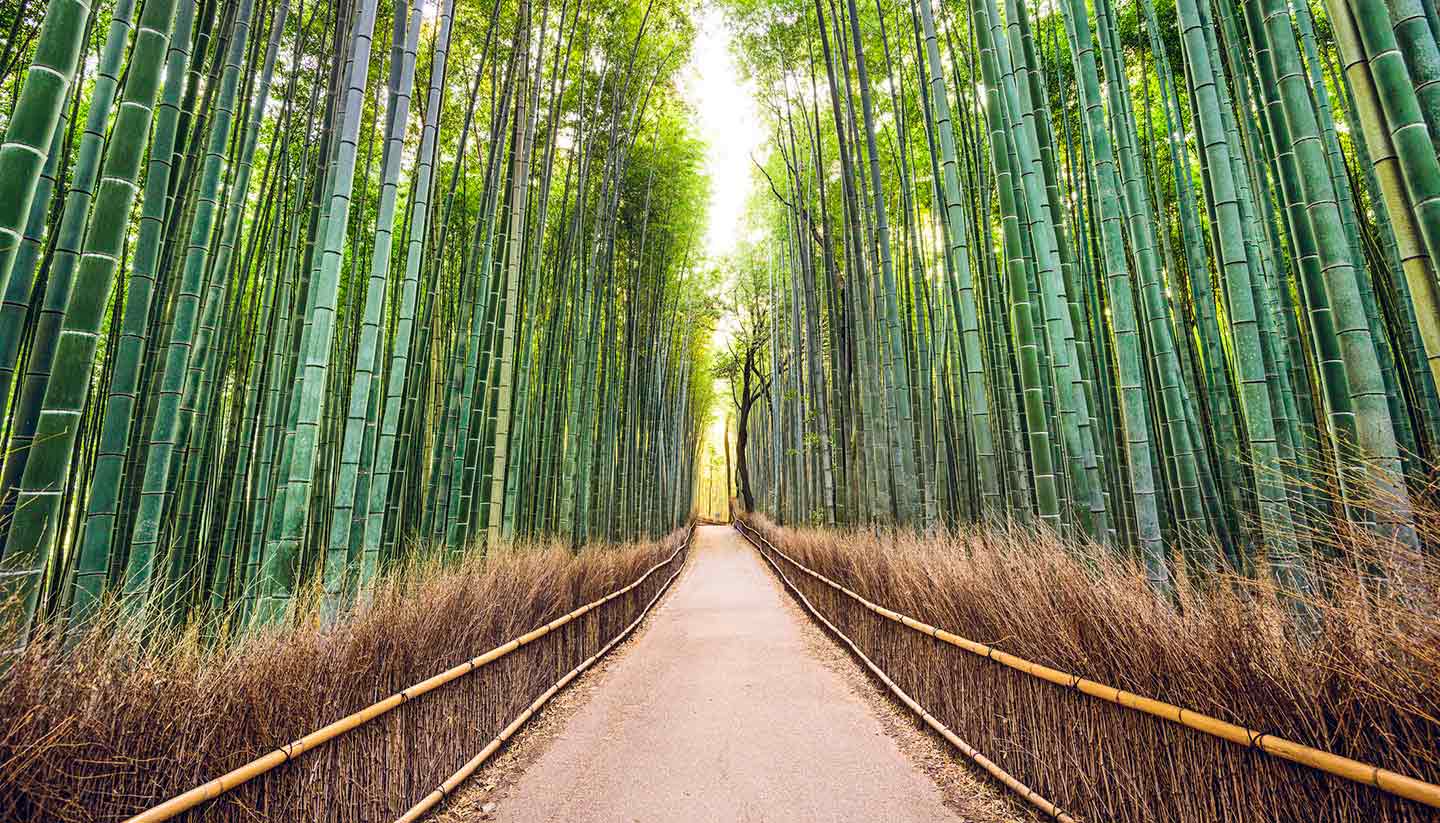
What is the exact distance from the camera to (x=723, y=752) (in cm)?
212

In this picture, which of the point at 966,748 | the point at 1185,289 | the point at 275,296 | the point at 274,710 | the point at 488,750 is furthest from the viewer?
the point at 1185,289

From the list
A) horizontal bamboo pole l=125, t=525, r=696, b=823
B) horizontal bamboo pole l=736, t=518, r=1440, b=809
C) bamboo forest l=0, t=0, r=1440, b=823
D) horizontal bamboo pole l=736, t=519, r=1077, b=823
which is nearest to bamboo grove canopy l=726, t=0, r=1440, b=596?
bamboo forest l=0, t=0, r=1440, b=823

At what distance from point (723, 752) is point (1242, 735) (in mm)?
1542

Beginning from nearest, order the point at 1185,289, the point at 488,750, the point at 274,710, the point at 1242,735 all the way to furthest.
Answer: the point at 1242,735 < the point at 274,710 < the point at 488,750 < the point at 1185,289

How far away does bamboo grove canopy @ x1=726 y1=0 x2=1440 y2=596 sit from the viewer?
1277mm

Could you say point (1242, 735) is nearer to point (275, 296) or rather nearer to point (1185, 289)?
point (275, 296)

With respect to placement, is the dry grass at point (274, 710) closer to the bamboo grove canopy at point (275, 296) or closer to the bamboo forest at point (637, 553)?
the bamboo forest at point (637, 553)

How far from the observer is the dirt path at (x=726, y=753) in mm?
1721

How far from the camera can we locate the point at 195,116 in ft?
7.42

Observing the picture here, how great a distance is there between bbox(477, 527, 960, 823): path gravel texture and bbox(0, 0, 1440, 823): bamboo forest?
0.08 feet

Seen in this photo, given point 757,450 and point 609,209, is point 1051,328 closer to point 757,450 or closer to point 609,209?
point 609,209

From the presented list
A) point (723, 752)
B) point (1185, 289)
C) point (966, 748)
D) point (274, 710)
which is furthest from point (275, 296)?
point (1185, 289)

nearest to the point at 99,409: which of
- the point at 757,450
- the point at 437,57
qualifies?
the point at 437,57

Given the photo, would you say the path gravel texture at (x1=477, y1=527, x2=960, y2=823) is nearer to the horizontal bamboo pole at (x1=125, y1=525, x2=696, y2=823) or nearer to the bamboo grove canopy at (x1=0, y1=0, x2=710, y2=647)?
the horizontal bamboo pole at (x1=125, y1=525, x2=696, y2=823)
